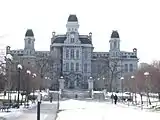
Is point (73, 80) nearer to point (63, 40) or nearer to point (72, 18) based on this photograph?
point (63, 40)

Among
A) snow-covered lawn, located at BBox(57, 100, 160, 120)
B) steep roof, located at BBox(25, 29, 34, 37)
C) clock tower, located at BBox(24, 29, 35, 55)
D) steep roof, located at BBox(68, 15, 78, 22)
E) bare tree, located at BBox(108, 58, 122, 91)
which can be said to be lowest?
snow-covered lawn, located at BBox(57, 100, 160, 120)

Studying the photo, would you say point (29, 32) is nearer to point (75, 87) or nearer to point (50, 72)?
point (50, 72)

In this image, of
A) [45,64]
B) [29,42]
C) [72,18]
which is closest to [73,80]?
[45,64]

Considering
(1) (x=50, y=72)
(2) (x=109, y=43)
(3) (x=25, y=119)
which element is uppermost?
(2) (x=109, y=43)

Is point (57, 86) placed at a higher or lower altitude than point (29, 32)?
lower

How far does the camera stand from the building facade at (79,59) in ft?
430

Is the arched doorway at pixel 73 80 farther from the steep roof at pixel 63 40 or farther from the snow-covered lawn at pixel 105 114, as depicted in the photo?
the snow-covered lawn at pixel 105 114

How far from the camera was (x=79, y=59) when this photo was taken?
5251 inches


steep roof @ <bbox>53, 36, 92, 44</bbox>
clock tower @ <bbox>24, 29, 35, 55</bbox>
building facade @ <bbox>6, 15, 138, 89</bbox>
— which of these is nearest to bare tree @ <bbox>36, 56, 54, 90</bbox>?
building facade @ <bbox>6, 15, 138, 89</bbox>

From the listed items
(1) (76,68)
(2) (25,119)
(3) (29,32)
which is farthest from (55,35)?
(2) (25,119)

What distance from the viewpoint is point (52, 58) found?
13450cm

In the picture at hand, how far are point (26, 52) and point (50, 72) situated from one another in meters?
13.3

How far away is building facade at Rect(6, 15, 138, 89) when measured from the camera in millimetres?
131125

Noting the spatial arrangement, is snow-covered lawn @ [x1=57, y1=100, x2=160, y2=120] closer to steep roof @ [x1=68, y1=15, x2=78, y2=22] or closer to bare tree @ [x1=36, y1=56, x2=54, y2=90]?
bare tree @ [x1=36, y1=56, x2=54, y2=90]
